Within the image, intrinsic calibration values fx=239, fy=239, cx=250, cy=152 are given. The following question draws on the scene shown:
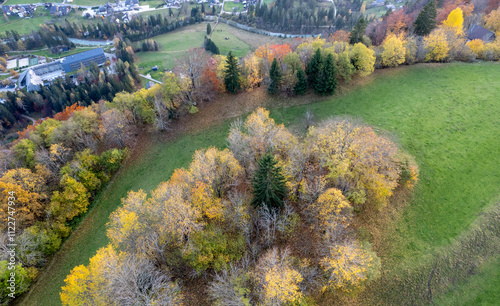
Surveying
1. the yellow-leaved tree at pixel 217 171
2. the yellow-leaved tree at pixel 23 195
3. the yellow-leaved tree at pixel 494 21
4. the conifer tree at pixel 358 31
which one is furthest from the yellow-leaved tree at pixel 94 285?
the yellow-leaved tree at pixel 494 21

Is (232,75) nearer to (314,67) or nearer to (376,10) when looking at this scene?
(314,67)

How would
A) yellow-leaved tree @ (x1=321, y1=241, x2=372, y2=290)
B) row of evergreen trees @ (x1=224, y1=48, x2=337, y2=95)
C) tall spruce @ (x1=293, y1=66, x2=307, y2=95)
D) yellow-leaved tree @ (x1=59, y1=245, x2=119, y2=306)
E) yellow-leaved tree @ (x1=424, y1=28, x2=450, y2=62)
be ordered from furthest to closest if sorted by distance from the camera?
yellow-leaved tree @ (x1=424, y1=28, x2=450, y2=62) → tall spruce @ (x1=293, y1=66, x2=307, y2=95) → row of evergreen trees @ (x1=224, y1=48, x2=337, y2=95) → yellow-leaved tree @ (x1=321, y1=241, x2=372, y2=290) → yellow-leaved tree @ (x1=59, y1=245, x2=119, y2=306)

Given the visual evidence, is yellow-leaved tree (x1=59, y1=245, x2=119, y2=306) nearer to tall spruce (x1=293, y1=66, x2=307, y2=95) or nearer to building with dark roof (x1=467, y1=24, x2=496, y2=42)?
tall spruce (x1=293, y1=66, x2=307, y2=95)

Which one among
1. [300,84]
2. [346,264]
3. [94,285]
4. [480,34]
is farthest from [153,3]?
[346,264]

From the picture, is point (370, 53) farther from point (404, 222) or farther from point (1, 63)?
point (1, 63)

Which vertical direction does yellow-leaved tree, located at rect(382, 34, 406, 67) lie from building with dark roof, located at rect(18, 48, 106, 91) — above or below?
above

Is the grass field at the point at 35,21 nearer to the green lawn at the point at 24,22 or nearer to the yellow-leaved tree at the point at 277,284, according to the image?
the green lawn at the point at 24,22

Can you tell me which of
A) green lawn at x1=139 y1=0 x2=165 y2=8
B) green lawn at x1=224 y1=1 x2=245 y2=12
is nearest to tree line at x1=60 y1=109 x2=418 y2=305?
green lawn at x1=224 y1=1 x2=245 y2=12
